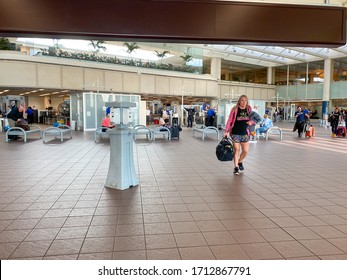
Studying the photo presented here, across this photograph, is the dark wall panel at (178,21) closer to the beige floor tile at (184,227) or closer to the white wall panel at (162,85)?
the beige floor tile at (184,227)

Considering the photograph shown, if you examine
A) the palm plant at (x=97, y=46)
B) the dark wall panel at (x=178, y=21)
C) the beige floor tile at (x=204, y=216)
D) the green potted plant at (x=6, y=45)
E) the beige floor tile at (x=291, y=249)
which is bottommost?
the beige floor tile at (x=291, y=249)

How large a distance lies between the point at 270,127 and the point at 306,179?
8932 mm

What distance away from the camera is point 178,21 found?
4008 millimetres

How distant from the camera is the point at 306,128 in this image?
16.0 meters

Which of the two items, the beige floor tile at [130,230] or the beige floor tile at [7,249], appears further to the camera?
the beige floor tile at [130,230]

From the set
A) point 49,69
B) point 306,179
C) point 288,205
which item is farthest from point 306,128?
point 49,69

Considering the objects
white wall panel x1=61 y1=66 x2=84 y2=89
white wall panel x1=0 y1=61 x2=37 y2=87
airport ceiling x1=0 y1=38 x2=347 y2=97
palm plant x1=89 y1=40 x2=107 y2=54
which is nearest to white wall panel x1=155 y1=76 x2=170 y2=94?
airport ceiling x1=0 y1=38 x2=347 y2=97

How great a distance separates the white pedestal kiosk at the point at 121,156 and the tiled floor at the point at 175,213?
0.21 metres

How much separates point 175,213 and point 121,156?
1694 mm

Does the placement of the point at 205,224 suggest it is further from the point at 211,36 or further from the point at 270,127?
the point at 270,127

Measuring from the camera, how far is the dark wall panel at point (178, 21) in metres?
3.73

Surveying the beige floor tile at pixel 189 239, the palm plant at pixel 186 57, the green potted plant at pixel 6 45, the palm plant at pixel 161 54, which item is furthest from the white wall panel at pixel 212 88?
the beige floor tile at pixel 189 239

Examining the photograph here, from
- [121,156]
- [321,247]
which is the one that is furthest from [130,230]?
[321,247]

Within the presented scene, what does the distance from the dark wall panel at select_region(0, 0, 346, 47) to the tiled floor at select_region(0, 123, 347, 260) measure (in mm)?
2431
